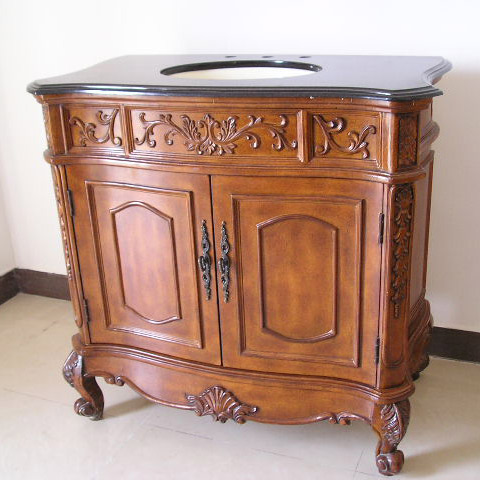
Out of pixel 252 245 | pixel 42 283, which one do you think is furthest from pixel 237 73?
pixel 42 283

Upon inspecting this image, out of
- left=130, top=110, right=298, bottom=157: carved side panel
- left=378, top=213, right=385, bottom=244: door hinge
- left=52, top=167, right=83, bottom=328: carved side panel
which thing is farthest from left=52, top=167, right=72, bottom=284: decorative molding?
left=378, top=213, right=385, bottom=244: door hinge

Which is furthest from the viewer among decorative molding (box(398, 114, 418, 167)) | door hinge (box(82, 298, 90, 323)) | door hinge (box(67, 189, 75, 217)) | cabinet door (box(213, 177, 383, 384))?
door hinge (box(82, 298, 90, 323))

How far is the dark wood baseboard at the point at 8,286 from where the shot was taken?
262cm

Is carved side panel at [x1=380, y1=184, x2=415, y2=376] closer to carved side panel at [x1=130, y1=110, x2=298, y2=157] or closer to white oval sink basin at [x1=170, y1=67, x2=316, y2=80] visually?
carved side panel at [x1=130, y1=110, x2=298, y2=157]

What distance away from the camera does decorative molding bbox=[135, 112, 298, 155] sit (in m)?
1.37

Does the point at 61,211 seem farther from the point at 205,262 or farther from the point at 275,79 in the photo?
the point at 275,79

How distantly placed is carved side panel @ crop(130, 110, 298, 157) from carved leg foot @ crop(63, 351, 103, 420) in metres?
0.68

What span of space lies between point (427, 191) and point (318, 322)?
0.45 m

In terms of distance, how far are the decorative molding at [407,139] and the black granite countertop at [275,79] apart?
0.17ft

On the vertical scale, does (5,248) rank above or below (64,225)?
below

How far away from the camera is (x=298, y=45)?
6.34 feet

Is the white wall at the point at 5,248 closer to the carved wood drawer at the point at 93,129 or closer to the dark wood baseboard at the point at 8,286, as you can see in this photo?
the dark wood baseboard at the point at 8,286

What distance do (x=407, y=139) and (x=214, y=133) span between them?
40 cm

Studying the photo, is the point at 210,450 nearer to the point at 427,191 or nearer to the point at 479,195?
the point at 427,191
